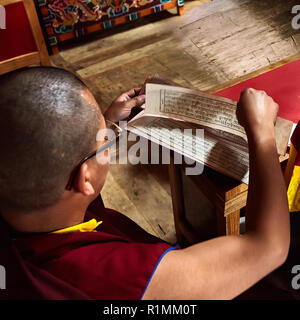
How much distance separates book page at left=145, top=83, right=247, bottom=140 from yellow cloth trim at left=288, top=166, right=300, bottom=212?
0.18 m

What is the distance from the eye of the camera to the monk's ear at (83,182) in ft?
2.76

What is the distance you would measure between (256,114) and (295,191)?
324 millimetres

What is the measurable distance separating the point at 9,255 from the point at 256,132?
64 centimetres

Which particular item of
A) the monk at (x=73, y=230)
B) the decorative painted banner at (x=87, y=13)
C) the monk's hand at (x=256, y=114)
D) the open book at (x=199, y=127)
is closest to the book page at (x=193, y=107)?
the open book at (x=199, y=127)

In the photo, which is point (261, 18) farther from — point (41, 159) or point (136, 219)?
point (41, 159)

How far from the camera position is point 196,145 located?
1.22 m

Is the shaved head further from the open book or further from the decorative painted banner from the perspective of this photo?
the decorative painted banner

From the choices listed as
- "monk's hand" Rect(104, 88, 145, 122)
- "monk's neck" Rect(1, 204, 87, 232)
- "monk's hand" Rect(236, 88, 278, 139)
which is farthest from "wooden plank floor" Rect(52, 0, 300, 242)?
"monk's neck" Rect(1, 204, 87, 232)

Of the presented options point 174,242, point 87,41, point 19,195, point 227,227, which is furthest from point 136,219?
point 87,41

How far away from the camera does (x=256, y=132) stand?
1004 mm

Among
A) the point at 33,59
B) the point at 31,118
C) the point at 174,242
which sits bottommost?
the point at 174,242

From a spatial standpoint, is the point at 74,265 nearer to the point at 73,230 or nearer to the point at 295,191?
the point at 73,230

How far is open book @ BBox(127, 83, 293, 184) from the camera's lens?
1.17 meters

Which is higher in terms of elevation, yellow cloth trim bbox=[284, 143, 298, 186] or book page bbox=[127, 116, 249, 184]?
book page bbox=[127, 116, 249, 184]
